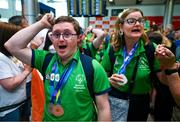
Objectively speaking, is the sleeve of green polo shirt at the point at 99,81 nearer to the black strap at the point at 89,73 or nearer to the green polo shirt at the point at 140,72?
the black strap at the point at 89,73

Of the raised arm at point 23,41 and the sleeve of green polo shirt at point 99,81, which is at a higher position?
the raised arm at point 23,41

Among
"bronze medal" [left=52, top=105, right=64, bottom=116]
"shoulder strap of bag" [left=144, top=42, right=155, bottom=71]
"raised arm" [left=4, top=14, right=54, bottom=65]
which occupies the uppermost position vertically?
"raised arm" [left=4, top=14, right=54, bottom=65]

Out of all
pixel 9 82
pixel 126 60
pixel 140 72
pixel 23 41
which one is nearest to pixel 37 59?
pixel 23 41

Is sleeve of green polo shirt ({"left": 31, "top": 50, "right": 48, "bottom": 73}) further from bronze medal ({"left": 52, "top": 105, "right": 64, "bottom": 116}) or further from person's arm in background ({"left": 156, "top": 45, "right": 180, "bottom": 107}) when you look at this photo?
person's arm in background ({"left": 156, "top": 45, "right": 180, "bottom": 107})

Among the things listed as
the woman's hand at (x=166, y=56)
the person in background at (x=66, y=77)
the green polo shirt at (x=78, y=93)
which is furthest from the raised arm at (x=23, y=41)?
the woman's hand at (x=166, y=56)

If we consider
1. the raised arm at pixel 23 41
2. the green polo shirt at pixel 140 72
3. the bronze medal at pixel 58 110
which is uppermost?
the raised arm at pixel 23 41

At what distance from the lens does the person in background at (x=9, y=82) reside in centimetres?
182

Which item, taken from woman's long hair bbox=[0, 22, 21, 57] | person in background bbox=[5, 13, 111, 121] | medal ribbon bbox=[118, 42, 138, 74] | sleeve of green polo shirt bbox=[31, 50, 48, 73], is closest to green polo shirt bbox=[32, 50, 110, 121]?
person in background bbox=[5, 13, 111, 121]

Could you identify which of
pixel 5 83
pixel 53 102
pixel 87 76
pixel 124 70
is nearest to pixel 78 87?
pixel 87 76

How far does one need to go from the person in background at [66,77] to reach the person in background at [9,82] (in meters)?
0.29

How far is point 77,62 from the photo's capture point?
61.1 inches

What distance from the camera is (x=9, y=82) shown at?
5.97 feet

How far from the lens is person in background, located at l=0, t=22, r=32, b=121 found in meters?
1.82

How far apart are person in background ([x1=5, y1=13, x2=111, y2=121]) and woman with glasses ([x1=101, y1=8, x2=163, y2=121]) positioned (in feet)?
0.99
